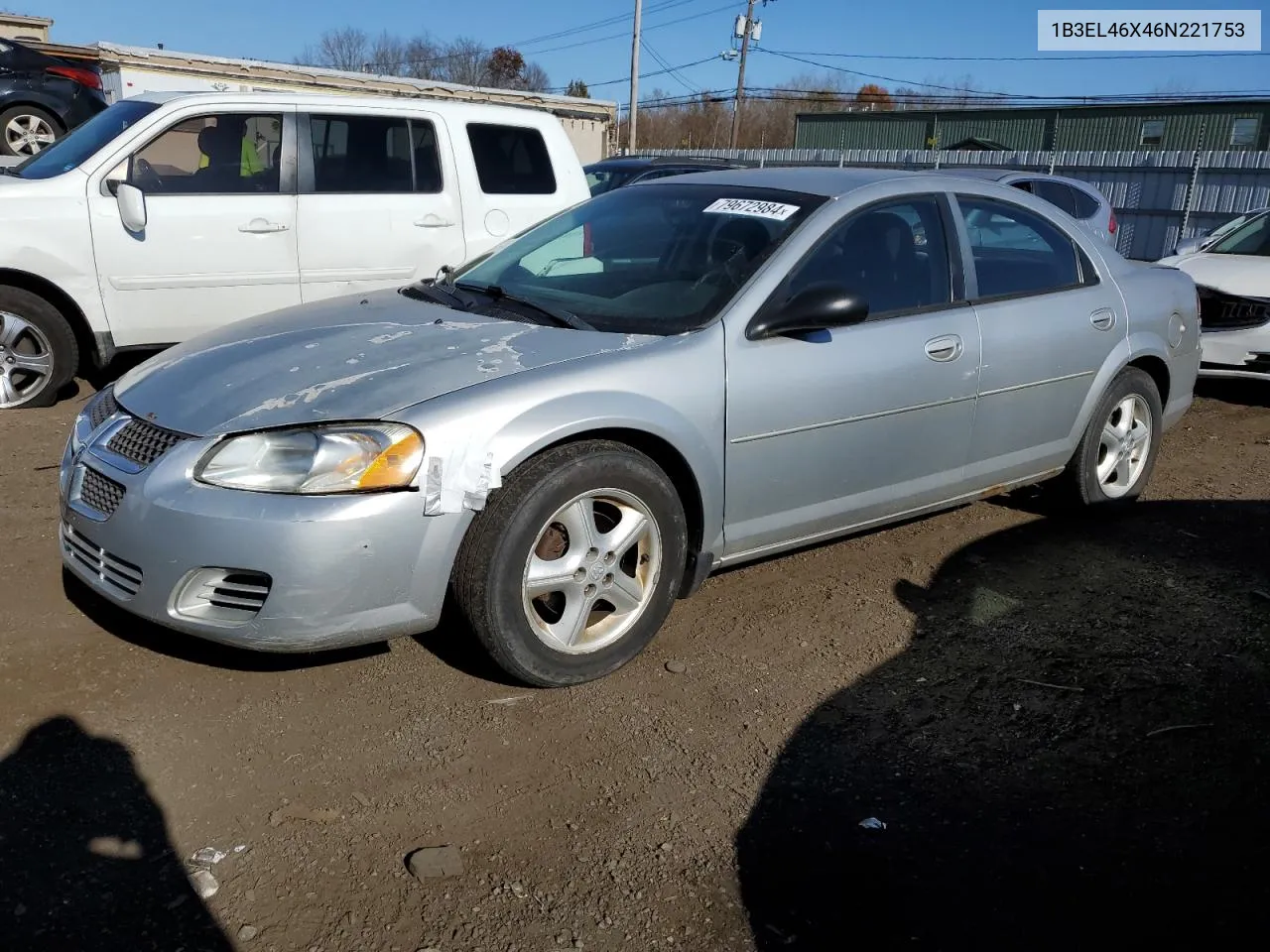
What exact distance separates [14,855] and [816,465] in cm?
261

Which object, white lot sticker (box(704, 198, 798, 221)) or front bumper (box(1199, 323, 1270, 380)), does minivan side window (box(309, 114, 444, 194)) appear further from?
front bumper (box(1199, 323, 1270, 380))

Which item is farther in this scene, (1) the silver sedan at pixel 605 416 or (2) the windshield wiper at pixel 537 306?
(2) the windshield wiper at pixel 537 306

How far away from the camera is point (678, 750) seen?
121 inches

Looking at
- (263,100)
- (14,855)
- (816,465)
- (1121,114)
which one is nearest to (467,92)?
(263,100)

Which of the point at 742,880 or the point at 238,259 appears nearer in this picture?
the point at 742,880

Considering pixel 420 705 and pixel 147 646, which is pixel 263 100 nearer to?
pixel 147 646

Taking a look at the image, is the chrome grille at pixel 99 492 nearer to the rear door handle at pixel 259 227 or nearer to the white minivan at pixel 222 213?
the white minivan at pixel 222 213

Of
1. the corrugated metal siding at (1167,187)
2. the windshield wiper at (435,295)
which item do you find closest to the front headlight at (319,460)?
the windshield wiper at (435,295)

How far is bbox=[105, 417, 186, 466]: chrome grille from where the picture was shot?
10.1 ft

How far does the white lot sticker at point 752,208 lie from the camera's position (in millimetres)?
3929

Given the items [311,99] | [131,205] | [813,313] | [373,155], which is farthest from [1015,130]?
[813,313]

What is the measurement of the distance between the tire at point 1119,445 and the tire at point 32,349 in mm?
5467

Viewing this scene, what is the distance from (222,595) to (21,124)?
11.9m

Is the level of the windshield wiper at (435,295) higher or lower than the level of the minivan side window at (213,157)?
lower
